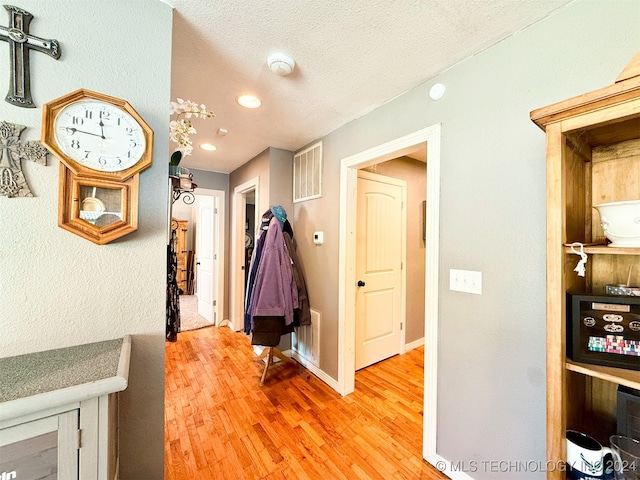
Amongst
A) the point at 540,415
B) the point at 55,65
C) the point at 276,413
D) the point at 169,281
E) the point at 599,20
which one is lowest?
the point at 276,413

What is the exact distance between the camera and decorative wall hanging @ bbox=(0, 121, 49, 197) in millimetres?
791

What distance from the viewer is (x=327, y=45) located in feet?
4.12

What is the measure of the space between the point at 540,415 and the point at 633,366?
0.49m

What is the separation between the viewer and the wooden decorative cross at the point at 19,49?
0.80 meters

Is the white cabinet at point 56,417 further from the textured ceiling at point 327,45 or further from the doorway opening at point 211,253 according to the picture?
the doorway opening at point 211,253

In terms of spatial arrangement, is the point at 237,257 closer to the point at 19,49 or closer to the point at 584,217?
the point at 19,49

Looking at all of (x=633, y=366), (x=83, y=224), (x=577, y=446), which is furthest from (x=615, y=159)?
(x=83, y=224)

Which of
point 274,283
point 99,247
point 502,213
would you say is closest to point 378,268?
point 274,283

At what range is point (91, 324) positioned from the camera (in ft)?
3.01

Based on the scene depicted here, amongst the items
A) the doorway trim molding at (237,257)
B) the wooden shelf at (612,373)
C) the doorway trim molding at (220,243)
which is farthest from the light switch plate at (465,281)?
the doorway trim molding at (220,243)

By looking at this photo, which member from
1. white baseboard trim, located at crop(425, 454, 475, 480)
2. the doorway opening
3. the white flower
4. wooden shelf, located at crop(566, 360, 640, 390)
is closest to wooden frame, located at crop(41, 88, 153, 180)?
the white flower

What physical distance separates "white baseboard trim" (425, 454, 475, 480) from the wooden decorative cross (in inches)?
97.8

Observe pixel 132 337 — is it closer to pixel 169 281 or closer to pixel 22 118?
pixel 169 281

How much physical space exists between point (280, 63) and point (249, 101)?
52 centimetres
